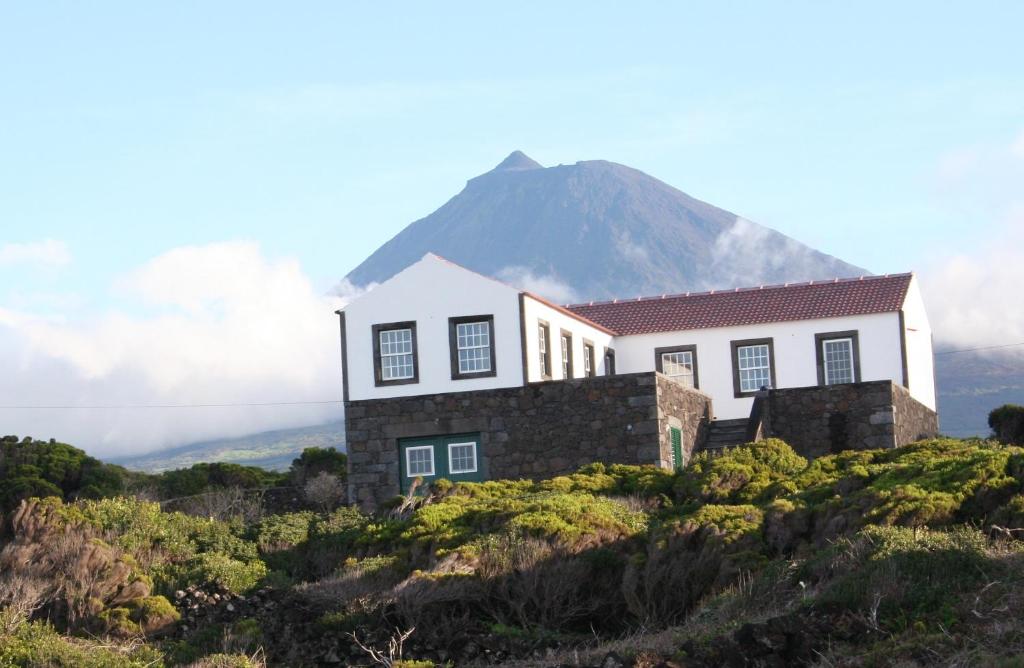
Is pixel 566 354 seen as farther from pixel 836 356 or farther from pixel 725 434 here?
pixel 836 356

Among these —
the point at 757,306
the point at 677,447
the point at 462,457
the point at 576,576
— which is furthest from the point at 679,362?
the point at 576,576

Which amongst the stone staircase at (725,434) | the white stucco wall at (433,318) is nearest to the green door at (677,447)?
the stone staircase at (725,434)

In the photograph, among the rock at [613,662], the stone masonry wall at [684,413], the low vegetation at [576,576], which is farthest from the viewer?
the stone masonry wall at [684,413]

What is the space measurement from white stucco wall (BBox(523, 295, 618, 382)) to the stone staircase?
3163 millimetres

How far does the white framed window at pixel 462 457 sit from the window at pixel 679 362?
664cm

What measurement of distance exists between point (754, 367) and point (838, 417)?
404 cm

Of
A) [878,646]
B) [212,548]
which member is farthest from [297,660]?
[878,646]

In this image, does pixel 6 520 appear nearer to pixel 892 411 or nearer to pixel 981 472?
pixel 981 472

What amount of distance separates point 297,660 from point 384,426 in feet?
47.4

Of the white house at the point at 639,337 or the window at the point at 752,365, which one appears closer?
the white house at the point at 639,337

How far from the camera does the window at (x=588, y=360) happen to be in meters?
35.2

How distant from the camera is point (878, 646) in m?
13.7

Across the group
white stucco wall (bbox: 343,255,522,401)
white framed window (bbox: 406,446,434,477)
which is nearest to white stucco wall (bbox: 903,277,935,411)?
white stucco wall (bbox: 343,255,522,401)

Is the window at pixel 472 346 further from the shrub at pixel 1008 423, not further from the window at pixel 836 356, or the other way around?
the shrub at pixel 1008 423
